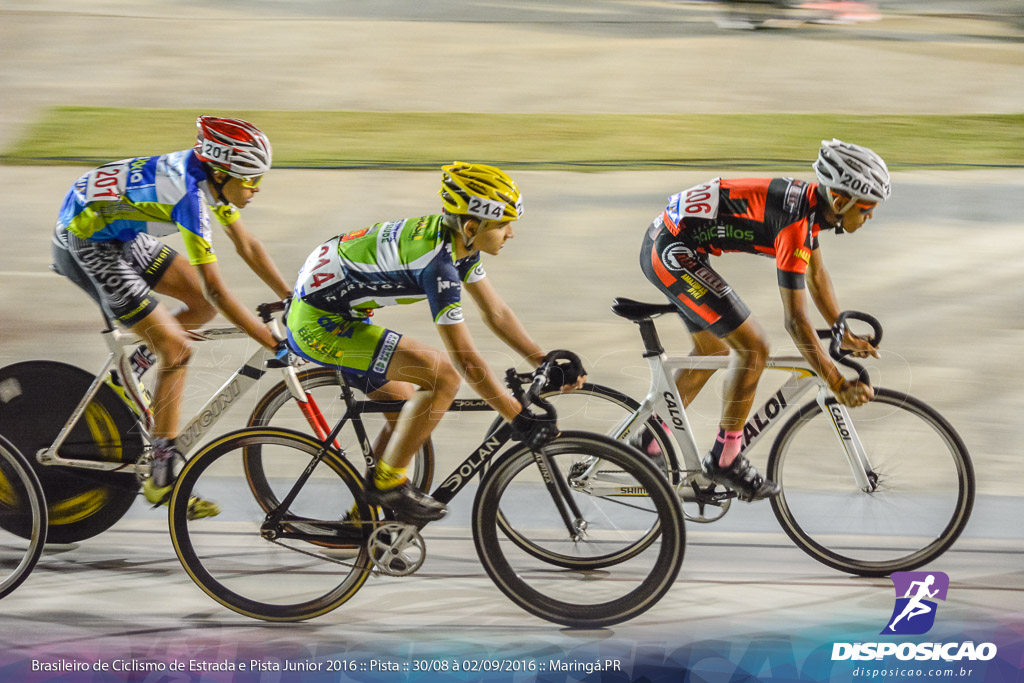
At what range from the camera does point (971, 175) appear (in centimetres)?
642

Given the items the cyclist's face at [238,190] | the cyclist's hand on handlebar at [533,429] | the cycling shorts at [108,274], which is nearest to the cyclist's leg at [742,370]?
the cyclist's hand on handlebar at [533,429]

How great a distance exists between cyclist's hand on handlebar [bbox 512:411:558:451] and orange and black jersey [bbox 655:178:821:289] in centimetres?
84

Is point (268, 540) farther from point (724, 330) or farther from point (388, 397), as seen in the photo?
point (724, 330)

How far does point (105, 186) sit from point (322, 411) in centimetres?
99

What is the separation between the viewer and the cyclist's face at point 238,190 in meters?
3.33

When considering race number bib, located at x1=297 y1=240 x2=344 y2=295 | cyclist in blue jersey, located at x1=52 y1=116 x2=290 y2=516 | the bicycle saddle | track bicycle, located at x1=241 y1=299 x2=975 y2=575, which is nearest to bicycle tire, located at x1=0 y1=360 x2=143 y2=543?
cyclist in blue jersey, located at x1=52 y1=116 x2=290 y2=516

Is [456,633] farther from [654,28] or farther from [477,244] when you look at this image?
[654,28]

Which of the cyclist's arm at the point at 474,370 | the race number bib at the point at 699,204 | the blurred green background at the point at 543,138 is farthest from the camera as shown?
the blurred green background at the point at 543,138

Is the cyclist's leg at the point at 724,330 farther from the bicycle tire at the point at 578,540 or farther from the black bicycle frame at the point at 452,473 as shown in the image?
the black bicycle frame at the point at 452,473

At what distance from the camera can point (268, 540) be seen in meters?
3.21

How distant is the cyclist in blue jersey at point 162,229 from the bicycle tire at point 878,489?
1.79 m

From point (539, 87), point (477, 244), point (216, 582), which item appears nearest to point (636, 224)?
point (539, 87)

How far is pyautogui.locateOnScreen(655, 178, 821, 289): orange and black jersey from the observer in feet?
10.3

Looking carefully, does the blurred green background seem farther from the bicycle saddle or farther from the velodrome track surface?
the bicycle saddle
